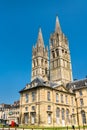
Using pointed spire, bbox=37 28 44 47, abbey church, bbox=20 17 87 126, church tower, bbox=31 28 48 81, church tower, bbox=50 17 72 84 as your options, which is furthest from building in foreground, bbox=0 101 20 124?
abbey church, bbox=20 17 87 126

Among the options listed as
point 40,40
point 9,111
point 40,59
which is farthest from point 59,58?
point 9,111

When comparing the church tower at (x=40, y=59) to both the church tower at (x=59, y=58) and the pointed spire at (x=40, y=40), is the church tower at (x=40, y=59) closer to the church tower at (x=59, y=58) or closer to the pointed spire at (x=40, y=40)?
the pointed spire at (x=40, y=40)

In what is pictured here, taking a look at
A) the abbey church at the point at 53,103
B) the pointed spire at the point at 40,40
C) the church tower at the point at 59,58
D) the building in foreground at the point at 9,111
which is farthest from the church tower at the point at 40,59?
the abbey church at the point at 53,103

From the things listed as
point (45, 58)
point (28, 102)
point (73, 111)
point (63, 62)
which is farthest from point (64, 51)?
point (28, 102)

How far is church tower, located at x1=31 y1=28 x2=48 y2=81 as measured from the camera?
93500 millimetres

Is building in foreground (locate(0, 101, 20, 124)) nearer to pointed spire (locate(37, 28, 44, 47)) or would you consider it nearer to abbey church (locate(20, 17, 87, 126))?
pointed spire (locate(37, 28, 44, 47))

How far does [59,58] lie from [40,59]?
20.0 metres

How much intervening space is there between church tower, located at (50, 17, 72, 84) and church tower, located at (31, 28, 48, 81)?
13291mm

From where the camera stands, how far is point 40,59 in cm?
9619

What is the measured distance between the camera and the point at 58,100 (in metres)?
48.8

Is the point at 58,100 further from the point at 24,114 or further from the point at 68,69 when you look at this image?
the point at 68,69

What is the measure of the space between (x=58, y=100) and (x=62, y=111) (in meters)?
3.08

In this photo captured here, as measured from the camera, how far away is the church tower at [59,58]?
75.3 meters

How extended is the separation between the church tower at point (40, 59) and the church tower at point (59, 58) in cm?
1329
